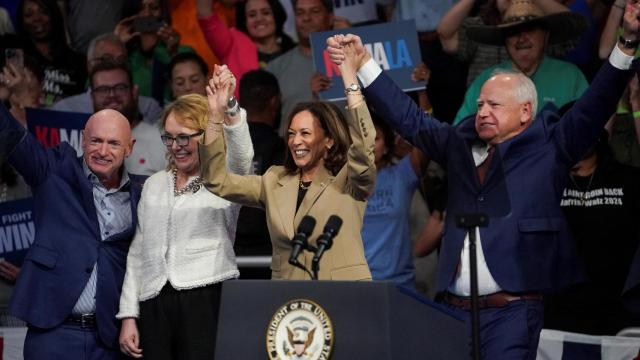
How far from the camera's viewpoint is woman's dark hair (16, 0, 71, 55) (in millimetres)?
9219

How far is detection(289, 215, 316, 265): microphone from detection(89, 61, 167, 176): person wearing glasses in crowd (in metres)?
3.32

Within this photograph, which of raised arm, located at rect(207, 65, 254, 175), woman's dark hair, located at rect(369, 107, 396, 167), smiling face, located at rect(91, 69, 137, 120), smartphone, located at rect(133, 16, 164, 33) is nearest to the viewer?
raised arm, located at rect(207, 65, 254, 175)

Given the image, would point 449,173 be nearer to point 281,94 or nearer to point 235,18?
point 281,94

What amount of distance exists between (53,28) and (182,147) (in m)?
4.02

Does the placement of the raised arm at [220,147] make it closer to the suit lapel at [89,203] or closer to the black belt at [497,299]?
the suit lapel at [89,203]

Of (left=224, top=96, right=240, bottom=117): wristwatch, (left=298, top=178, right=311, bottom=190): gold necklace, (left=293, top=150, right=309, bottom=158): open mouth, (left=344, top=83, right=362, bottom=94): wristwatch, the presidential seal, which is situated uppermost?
(left=344, top=83, right=362, bottom=94): wristwatch

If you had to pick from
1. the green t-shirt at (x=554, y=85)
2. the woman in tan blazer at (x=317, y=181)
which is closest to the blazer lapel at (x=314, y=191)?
the woman in tan blazer at (x=317, y=181)

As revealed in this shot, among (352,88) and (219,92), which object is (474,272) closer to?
(352,88)

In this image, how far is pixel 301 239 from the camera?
4375 mm

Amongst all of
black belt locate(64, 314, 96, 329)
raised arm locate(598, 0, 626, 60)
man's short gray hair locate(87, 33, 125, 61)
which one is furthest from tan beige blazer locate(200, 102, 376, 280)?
man's short gray hair locate(87, 33, 125, 61)

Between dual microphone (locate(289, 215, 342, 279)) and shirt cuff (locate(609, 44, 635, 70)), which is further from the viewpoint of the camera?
shirt cuff (locate(609, 44, 635, 70))

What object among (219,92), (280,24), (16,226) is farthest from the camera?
(280,24)

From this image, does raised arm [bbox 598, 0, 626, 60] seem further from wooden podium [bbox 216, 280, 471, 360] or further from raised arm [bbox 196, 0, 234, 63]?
wooden podium [bbox 216, 280, 471, 360]

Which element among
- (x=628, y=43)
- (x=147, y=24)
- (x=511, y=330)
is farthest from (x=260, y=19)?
(x=511, y=330)
